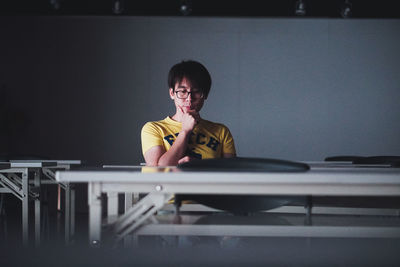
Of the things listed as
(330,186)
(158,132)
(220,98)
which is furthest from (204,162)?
(220,98)

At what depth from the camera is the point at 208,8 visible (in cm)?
593

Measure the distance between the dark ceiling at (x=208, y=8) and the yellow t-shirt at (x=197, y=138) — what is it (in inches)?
156

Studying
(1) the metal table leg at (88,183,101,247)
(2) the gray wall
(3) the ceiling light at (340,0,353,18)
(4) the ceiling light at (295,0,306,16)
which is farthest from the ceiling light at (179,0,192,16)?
(1) the metal table leg at (88,183,101,247)

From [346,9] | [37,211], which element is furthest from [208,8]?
[37,211]

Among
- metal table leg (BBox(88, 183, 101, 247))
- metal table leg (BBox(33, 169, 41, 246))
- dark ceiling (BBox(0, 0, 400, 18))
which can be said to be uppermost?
dark ceiling (BBox(0, 0, 400, 18))

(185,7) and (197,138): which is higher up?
(185,7)

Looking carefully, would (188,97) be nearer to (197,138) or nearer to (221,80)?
(197,138)

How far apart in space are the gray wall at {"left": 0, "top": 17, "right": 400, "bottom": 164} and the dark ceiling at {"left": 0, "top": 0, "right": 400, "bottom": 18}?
0.10m

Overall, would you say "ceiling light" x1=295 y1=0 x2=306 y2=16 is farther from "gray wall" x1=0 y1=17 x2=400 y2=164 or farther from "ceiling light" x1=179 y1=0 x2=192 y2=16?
"ceiling light" x1=179 y1=0 x2=192 y2=16

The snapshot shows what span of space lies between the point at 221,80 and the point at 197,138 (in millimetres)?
4210

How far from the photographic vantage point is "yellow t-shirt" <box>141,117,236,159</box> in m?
1.86

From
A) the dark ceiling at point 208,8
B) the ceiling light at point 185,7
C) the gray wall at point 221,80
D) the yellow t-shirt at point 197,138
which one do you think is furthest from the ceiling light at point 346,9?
the yellow t-shirt at point 197,138

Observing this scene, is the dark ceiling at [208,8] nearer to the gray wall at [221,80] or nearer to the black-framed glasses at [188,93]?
the gray wall at [221,80]

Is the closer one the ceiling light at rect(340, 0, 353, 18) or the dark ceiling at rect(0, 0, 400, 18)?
the ceiling light at rect(340, 0, 353, 18)
